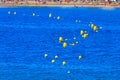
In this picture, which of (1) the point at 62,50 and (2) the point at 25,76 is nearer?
(2) the point at 25,76

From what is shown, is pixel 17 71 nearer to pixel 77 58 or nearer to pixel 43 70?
pixel 43 70

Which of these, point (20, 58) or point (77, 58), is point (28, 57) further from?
point (77, 58)

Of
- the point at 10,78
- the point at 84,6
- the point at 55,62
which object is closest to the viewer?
the point at 10,78

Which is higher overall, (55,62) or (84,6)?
(55,62)

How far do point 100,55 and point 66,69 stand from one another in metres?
8.09

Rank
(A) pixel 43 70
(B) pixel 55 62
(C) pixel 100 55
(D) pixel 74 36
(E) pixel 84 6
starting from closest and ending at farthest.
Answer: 1. (A) pixel 43 70
2. (B) pixel 55 62
3. (C) pixel 100 55
4. (D) pixel 74 36
5. (E) pixel 84 6

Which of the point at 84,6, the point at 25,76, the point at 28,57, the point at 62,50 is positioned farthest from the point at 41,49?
the point at 84,6

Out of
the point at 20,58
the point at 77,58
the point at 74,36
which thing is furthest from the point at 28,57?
the point at 74,36

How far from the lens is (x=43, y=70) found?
1855 inches

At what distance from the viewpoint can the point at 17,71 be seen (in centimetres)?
4650

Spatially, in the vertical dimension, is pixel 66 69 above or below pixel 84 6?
above

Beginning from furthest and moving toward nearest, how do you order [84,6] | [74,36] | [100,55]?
1. [84,6]
2. [74,36]
3. [100,55]

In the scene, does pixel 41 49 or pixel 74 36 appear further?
pixel 74 36

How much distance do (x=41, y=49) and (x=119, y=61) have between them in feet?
31.4
